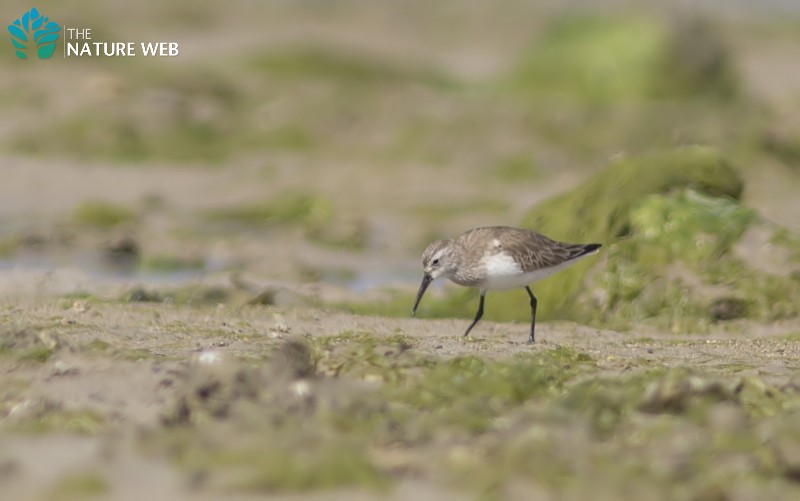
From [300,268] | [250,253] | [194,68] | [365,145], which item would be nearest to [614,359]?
[300,268]

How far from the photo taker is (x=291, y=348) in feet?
21.0

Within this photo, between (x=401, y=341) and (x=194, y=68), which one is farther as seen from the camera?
(x=194, y=68)

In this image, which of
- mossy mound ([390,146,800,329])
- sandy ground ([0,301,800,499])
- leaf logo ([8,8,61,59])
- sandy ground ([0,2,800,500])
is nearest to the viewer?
sandy ground ([0,301,800,499])

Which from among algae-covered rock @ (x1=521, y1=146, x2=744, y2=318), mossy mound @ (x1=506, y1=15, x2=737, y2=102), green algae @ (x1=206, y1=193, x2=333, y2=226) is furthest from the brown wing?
mossy mound @ (x1=506, y1=15, x2=737, y2=102)

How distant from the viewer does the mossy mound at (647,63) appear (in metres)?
23.3

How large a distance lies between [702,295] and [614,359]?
2306 millimetres

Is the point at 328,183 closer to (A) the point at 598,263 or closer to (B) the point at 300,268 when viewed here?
(B) the point at 300,268

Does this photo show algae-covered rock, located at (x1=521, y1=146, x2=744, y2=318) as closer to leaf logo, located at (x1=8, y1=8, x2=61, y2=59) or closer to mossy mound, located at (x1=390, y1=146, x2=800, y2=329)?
mossy mound, located at (x1=390, y1=146, x2=800, y2=329)

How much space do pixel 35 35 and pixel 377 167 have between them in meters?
10.8

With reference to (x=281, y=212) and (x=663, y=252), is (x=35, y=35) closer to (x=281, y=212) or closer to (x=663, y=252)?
(x=281, y=212)

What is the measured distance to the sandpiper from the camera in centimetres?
859

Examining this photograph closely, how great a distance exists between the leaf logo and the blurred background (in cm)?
37

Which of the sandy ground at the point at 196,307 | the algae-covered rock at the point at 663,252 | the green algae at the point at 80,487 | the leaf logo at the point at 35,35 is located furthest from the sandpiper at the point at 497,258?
the leaf logo at the point at 35,35

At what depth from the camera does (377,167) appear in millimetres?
19375
